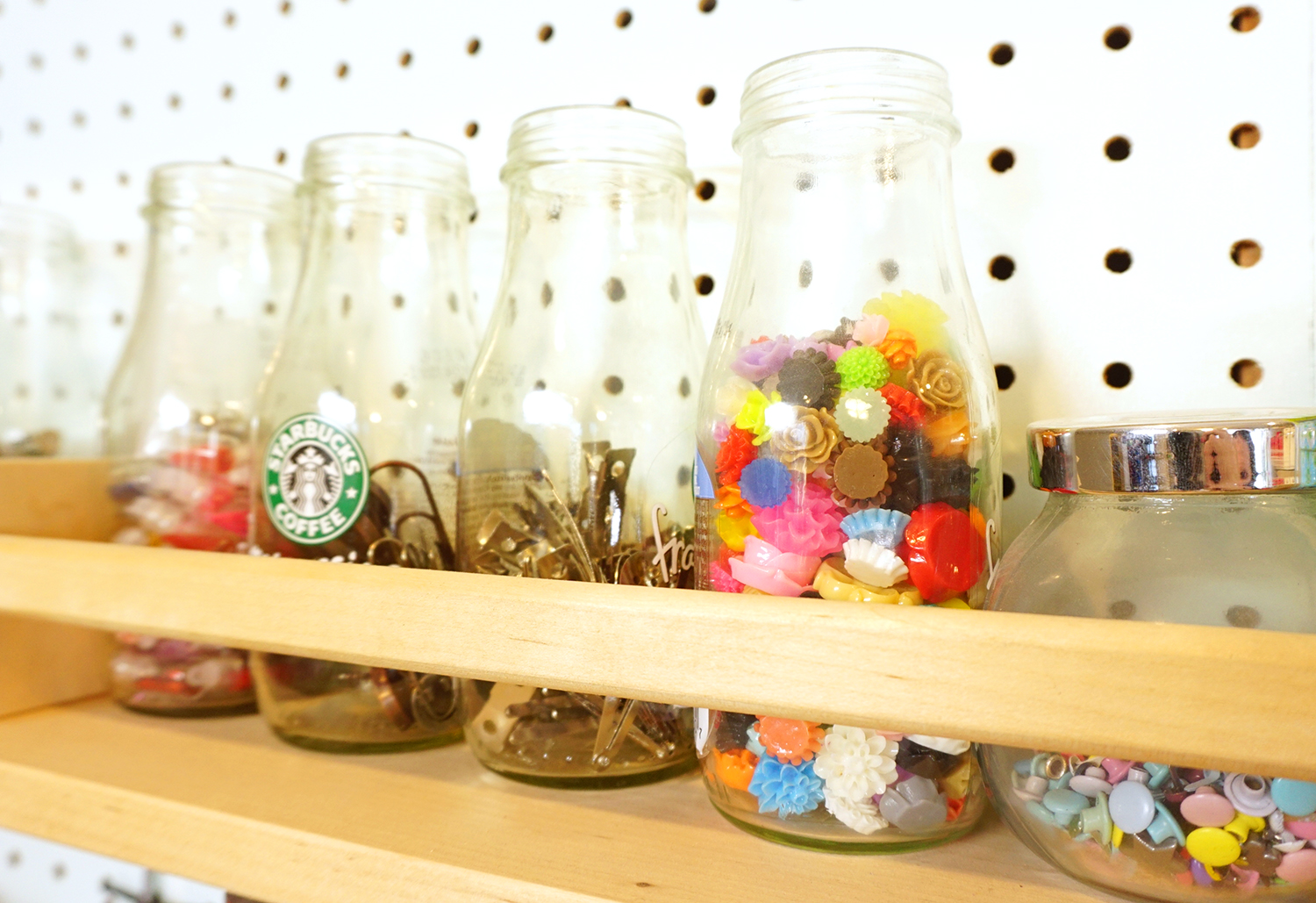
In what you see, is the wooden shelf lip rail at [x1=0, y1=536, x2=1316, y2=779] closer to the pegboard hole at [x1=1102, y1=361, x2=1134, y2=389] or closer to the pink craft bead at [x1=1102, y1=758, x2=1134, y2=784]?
the pink craft bead at [x1=1102, y1=758, x2=1134, y2=784]

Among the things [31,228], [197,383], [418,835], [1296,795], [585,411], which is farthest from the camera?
[31,228]

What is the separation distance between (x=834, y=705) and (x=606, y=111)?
37 centimetres

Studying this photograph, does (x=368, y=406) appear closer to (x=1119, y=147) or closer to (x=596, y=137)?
(x=596, y=137)

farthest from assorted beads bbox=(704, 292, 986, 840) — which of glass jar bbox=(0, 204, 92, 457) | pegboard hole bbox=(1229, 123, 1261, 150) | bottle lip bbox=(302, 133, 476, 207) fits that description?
glass jar bbox=(0, 204, 92, 457)

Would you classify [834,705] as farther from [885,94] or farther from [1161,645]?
[885,94]

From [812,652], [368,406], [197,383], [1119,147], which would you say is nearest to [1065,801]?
[812,652]

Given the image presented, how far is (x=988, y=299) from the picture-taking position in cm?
58

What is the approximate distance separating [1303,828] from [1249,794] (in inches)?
0.9

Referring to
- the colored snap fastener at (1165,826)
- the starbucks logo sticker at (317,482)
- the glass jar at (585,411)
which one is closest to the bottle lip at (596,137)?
the glass jar at (585,411)

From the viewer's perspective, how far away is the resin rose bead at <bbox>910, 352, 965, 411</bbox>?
1.44ft

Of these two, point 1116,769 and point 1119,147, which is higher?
point 1119,147

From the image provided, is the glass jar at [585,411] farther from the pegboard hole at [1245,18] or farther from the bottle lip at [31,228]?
the bottle lip at [31,228]

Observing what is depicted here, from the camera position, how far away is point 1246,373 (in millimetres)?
527

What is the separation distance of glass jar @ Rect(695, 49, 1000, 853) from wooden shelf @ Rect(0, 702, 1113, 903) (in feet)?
0.08
